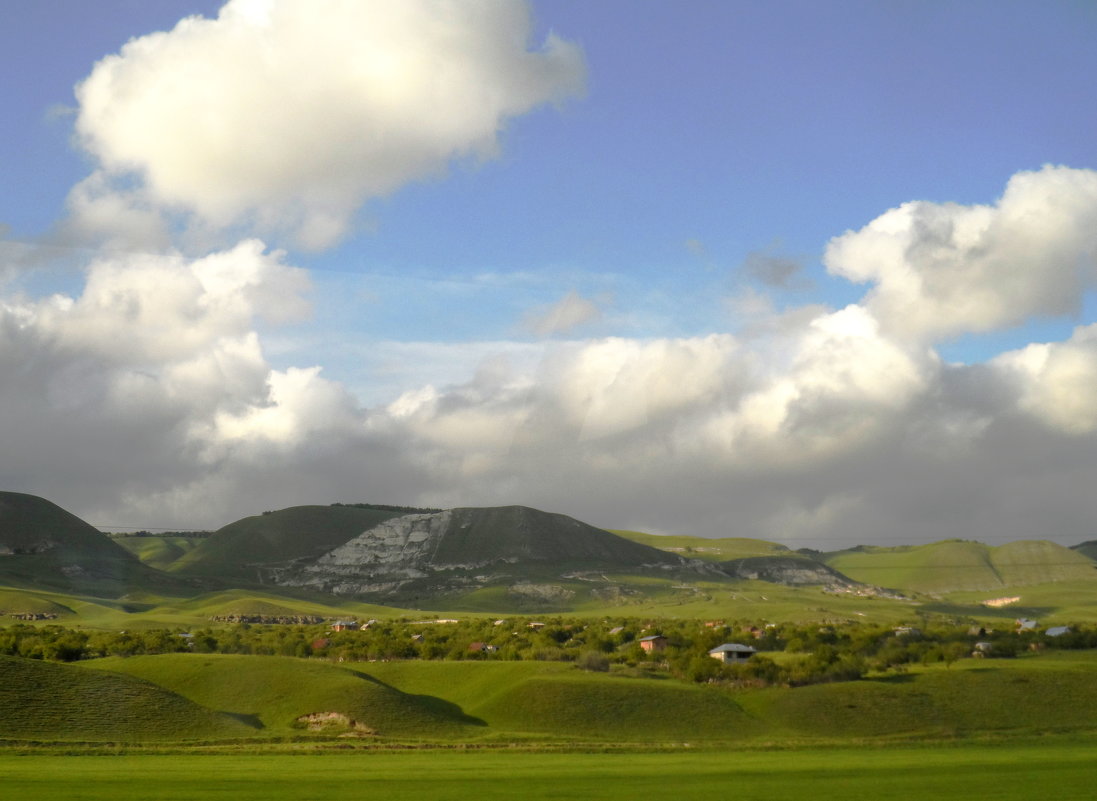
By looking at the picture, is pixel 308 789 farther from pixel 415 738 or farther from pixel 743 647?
pixel 743 647

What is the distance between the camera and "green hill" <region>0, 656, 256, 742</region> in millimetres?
51875

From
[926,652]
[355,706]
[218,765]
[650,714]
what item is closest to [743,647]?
[926,652]

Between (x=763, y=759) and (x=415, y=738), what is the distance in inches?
729

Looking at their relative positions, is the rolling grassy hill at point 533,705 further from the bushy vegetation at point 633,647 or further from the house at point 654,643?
the house at point 654,643

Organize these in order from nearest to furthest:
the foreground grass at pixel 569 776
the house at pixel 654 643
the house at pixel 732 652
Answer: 1. the foreground grass at pixel 569 776
2. the house at pixel 732 652
3. the house at pixel 654 643

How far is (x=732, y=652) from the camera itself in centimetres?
7738

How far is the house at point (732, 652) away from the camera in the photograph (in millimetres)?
76750

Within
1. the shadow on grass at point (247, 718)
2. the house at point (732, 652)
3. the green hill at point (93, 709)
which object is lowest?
the shadow on grass at point (247, 718)

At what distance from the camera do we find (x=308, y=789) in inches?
1339

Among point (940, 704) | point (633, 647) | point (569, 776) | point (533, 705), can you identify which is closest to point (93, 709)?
point (533, 705)

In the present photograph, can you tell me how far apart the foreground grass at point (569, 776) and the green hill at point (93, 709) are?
8.11 m

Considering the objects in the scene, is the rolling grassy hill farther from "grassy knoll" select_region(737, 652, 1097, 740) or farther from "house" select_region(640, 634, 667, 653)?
"house" select_region(640, 634, 667, 653)

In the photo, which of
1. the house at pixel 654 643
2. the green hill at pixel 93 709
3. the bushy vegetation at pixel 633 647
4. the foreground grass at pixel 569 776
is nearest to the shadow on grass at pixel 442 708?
the green hill at pixel 93 709

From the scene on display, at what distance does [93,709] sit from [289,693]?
11364mm
